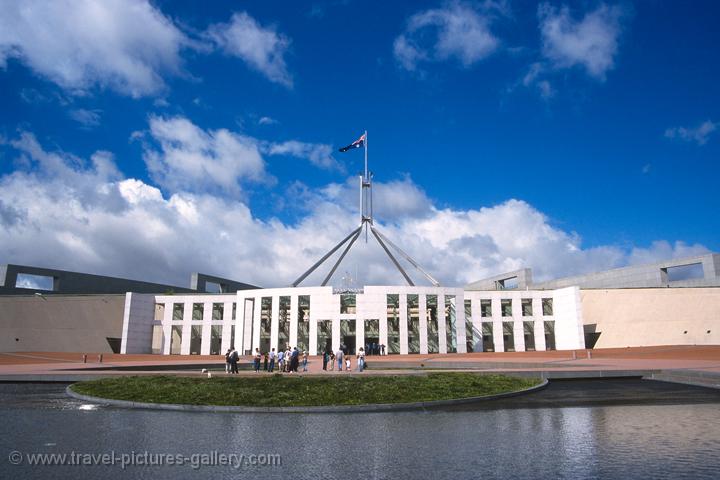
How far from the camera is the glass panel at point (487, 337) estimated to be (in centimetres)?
5169

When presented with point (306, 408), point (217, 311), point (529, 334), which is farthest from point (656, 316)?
point (306, 408)

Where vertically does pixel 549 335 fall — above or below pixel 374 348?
above

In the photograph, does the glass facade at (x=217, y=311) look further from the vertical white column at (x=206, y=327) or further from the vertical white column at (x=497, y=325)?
the vertical white column at (x=497, y=325)

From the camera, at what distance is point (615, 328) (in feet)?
158

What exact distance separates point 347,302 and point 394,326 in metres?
5.80

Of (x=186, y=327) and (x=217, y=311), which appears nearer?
(x=186, y=327)

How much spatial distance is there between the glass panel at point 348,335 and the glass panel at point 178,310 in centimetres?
1825

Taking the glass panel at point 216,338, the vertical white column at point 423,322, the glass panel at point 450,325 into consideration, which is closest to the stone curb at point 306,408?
the vertical white column at point 423,322

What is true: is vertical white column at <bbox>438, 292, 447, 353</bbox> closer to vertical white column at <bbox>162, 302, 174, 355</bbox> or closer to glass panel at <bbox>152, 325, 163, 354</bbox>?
vertical white column at <bbox>162, 302, 174, 355</bbox>

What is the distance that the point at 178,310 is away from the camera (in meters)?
53.2

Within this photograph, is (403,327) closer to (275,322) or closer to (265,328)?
(275,322)

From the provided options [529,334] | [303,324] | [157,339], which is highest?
[303,324]

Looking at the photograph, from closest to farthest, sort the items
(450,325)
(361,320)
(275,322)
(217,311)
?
(361,320) < (275,322) < (450,325) < (217,311)

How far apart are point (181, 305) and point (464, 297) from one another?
3021cm
